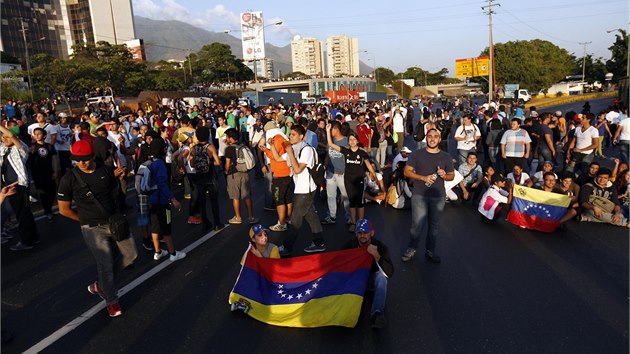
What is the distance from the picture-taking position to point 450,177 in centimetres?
534

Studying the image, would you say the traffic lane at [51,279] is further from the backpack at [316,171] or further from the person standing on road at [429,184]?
the person standing on road at [429,184]

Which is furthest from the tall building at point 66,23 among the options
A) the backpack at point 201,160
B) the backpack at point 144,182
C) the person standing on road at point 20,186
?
the backpack at point 144,182

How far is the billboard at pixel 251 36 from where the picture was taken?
56312mm

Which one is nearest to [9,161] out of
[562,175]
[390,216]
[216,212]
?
[216,212]

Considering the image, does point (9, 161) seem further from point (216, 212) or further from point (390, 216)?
point (390, 216)

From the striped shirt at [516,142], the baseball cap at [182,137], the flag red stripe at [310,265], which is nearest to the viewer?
the flag red stripe at [310,265]

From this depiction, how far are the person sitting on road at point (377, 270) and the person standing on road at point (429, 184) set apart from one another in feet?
4.17

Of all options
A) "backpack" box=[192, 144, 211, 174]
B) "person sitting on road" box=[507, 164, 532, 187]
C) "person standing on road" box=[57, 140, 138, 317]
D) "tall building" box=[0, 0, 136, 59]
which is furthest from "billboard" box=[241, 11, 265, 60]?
"tall building" box=[0, 0, 136, 59]

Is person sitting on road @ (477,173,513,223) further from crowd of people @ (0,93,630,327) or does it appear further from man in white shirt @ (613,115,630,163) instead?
man in white shirt @ (613,115,630,163)

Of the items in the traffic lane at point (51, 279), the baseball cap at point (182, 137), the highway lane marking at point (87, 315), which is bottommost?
the highway lane marking at point (87, 315)

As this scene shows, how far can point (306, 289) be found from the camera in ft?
14.0

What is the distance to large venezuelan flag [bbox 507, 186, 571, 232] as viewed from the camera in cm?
677

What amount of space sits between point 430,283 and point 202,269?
113 inches

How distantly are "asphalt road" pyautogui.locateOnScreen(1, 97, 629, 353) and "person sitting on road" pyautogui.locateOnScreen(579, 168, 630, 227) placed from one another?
21cm
